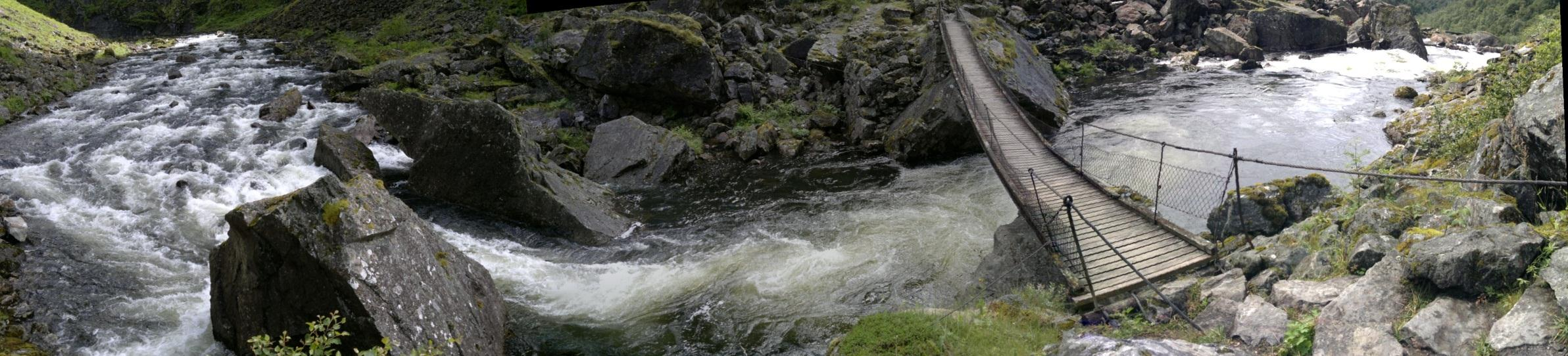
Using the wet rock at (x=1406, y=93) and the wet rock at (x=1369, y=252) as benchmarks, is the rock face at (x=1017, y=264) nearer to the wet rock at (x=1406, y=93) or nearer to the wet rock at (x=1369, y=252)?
the wet rock at (x=1369, y=252)

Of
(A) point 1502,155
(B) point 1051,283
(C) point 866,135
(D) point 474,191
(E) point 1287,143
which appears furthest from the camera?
(C) point 866,135

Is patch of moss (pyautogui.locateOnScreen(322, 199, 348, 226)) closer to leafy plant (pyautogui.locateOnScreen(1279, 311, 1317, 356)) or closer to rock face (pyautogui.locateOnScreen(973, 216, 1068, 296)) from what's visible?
rock face (pyautogui.locateOnScreen(973, 216, 1068, 296))

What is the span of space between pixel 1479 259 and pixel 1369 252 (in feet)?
3.70

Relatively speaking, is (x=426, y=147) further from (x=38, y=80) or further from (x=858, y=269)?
(x=38, y=80)

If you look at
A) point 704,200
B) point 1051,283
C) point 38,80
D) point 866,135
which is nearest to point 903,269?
point 1051,283

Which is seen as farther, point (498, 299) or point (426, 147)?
point (426, 147)

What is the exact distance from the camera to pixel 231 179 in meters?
13.4

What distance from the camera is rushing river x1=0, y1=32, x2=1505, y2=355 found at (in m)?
9.24

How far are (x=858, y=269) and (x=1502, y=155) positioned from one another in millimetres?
7022

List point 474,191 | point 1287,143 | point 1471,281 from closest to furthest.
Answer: point 1471,281 < point 474,191 < point 1287,143

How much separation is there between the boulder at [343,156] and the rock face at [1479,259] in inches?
559

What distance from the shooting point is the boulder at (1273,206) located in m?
9.54

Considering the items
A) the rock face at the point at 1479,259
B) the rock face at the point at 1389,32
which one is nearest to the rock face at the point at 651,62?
the rock face at the point at 1479,259

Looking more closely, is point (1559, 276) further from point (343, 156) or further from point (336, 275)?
point (343, 156)
